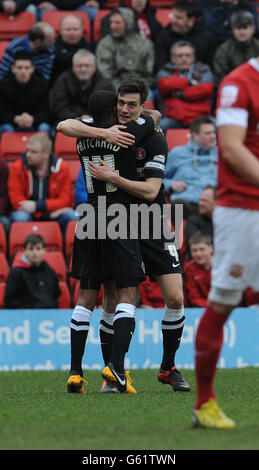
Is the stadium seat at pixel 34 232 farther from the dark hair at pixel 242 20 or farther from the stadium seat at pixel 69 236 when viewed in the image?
the dark hair at pixel 242 20

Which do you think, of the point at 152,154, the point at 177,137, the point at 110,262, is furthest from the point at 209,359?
the point at 177,137

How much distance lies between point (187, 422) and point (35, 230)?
7279 millimetres

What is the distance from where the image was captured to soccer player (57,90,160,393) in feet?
21.4

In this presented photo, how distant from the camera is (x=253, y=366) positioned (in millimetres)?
10508

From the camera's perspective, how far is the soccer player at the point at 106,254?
652 centimetres

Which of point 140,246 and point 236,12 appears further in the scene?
point 236,12

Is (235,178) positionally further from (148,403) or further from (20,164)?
(20,164)

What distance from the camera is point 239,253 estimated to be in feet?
14.5

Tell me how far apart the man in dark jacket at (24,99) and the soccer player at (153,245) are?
6511mm

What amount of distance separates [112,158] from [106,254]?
0.69 meters

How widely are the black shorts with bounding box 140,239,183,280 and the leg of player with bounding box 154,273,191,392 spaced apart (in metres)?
0.06

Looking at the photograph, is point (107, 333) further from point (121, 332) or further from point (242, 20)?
point (242, 20)

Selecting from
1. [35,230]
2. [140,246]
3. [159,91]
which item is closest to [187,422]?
[140,246]

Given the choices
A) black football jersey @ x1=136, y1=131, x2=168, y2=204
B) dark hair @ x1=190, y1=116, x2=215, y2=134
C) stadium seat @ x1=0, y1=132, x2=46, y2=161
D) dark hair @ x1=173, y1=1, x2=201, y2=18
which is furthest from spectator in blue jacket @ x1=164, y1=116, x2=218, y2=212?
black football jersey @ x1=136, y1=131, x2=168, y2=204
